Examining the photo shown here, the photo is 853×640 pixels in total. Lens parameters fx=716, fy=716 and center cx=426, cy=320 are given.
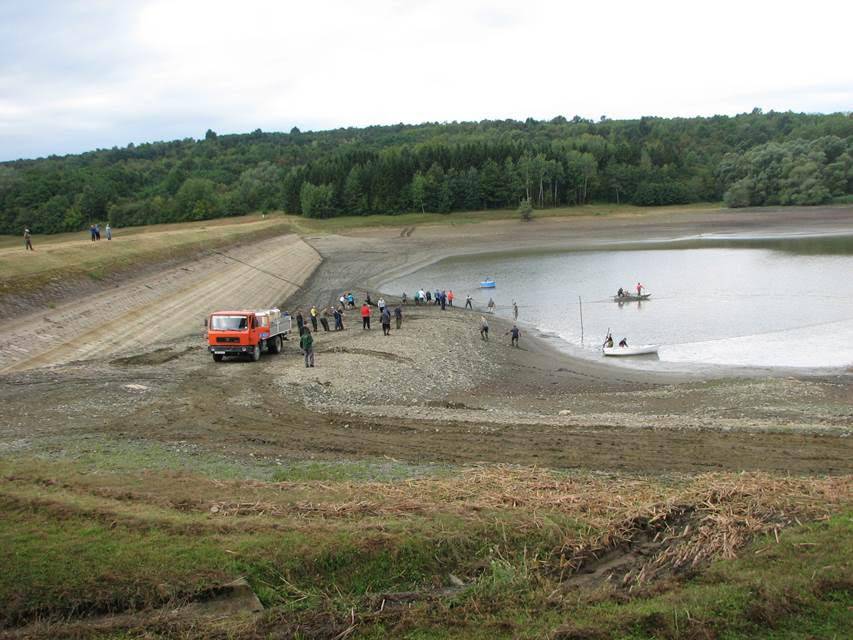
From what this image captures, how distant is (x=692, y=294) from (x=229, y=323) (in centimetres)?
3686

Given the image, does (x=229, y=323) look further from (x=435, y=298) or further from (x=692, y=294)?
(x=692, y=294)

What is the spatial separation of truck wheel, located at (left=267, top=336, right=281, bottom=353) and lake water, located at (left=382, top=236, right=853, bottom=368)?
14.4m

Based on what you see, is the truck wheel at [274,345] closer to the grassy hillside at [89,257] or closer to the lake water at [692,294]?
the grassy hillside at [89,257]

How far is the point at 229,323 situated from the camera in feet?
92.3

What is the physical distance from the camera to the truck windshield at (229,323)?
28036mm

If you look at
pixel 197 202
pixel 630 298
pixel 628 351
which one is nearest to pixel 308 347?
pixel 628 351

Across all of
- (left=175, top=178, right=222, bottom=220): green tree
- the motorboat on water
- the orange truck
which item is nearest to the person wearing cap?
the orange truck

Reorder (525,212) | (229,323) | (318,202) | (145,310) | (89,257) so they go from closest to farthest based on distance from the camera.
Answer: (229,323)
(145,310)
(89,257)
(525,212)
(318,202)

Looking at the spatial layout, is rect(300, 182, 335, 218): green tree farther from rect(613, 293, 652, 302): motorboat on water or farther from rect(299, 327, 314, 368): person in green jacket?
rect(299, 327, 314, 368): person in green jacket

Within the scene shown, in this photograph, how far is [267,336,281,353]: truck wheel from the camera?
30266 millimetres

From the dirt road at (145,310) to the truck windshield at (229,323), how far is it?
5.77m

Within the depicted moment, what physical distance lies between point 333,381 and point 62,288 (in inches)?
770

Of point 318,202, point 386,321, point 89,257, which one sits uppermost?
point 318,202

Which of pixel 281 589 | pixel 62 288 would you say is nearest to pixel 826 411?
pixel 281 589
